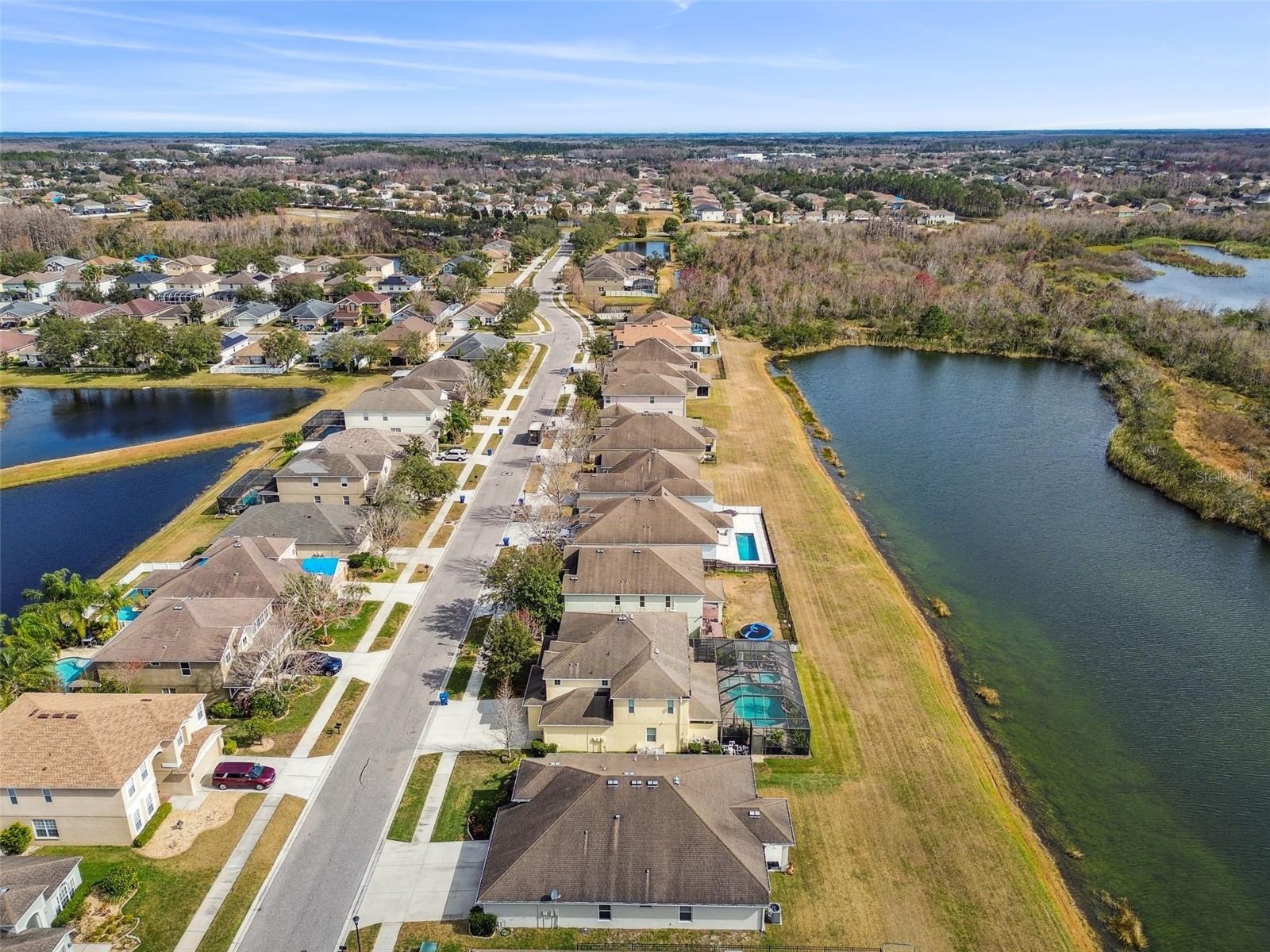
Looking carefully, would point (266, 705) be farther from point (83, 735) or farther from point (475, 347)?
point (475, 347)

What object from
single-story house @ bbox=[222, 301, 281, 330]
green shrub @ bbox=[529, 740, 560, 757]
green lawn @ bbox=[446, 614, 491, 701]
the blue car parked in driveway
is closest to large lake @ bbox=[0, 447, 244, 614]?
the blue car parked in driveway

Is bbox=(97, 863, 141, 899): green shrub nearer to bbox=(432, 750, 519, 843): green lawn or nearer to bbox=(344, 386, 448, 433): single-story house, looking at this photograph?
bbox=(432, 750, 519, 843): green lawn

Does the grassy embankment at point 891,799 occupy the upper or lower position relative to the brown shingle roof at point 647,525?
lower

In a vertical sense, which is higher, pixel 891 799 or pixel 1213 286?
pixel 1213 286

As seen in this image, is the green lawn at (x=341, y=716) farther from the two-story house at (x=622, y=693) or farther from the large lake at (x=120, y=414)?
the large lake at (x=120, y=414)

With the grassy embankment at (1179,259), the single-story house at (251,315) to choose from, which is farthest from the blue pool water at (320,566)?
the grassy embankment at (1179,259)

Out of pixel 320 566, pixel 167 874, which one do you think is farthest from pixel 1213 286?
pixel 167 874
